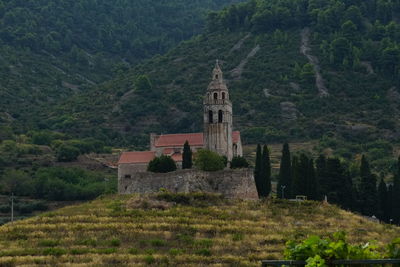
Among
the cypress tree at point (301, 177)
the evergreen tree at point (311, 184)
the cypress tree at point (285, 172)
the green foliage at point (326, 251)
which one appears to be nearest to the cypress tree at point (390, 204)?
→ the evergreen tree at point (311, 184)

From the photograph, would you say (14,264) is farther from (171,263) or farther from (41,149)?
(41,149)

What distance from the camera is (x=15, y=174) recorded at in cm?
9306

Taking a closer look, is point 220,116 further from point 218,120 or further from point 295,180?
point 295,180

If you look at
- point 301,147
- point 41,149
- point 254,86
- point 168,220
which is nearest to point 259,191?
point 168,220

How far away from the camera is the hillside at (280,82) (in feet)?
408

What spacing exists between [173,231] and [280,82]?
4076 inches

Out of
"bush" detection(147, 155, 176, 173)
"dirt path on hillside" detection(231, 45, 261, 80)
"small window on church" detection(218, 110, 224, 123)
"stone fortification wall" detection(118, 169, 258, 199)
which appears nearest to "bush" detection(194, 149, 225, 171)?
"bush" detection(147, 155, 176, 173)

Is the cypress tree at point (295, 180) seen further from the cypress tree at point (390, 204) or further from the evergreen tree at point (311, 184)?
the cypress tree at point (390, 204)

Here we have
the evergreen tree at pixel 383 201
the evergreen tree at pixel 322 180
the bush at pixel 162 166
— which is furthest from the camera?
the evergreen tree at pixel 383 201

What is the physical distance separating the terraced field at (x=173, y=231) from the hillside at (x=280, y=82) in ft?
192

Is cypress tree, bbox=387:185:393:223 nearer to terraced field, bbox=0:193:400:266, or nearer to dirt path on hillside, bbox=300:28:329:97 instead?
terraced field, bbox=0:193:400:266

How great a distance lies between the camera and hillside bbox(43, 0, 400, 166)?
12431 cm

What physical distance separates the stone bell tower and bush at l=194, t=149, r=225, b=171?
9.49m

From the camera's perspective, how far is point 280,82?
143m
